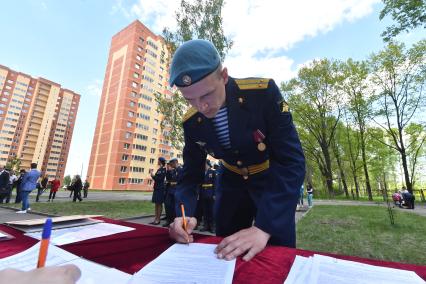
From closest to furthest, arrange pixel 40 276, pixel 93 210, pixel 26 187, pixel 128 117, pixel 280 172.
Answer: pixel 40 276 → pixel 280 172 → pixel 26 187 → pixel 93 210 → pixel 128 117

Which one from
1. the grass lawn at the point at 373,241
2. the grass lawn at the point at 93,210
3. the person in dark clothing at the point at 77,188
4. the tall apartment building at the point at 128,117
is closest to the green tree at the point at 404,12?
the grass lawn at the point at 373,241

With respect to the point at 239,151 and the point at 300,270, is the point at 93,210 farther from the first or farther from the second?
the point at 300,270

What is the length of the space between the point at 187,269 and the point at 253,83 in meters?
1.13

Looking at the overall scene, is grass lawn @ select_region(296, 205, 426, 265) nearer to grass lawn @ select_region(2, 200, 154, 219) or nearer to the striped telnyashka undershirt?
the striped telnyashka undershirt

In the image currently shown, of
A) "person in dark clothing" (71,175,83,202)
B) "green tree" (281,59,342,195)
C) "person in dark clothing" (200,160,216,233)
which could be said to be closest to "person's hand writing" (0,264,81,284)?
"person in dark clothing" (200,160,216,233)

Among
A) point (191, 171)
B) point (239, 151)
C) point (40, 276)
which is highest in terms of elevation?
point (239, 151)

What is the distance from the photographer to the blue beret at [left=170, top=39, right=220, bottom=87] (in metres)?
1.22

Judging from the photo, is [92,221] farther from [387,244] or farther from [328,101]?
[328,101]

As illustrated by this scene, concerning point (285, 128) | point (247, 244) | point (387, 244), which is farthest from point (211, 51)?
point (387, 244)

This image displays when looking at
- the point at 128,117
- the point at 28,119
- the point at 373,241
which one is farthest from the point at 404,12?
A: the point at 28,119

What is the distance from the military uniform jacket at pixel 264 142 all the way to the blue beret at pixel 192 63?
0.28 m

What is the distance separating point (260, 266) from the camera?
0.93m

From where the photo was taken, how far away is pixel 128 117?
50469 mm

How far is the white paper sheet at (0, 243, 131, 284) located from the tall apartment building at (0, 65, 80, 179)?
9823 centimetres
